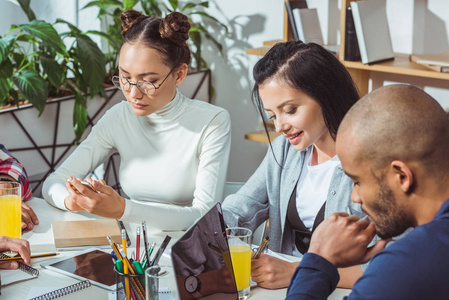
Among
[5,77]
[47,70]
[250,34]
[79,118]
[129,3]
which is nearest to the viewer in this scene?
[5,77]

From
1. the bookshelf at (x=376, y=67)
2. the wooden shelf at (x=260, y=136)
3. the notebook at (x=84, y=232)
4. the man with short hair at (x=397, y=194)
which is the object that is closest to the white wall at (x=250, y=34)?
the bookshelf at (x=376, y=67)

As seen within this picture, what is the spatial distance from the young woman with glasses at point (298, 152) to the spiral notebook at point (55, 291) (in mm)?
506

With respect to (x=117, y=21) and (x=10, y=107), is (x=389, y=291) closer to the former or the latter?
(x=10, y=107)

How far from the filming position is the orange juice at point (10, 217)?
62.4 inches

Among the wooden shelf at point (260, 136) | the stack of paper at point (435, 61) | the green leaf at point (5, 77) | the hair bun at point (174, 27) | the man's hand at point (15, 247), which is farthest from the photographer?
the wooden shelf at point (260, 136)

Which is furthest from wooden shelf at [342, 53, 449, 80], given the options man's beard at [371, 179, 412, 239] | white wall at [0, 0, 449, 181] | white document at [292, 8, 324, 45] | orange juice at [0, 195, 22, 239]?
orange juice at [0, 195, 22, 239]

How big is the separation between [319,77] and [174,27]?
53cm

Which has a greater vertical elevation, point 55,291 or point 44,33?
point 44,33

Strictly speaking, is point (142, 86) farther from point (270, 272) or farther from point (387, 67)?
point (387, 67)

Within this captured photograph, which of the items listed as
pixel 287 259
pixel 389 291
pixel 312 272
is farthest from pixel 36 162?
pixel 389 291

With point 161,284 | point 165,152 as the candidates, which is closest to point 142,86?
point 165,152

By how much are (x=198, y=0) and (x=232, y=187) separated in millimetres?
1978

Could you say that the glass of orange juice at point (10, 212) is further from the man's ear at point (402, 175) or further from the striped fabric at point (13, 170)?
the man's ear at point (402, 175)

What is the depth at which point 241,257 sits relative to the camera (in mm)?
1309
